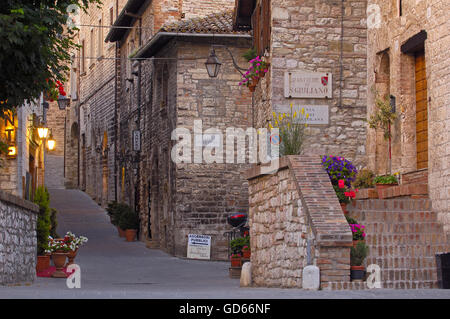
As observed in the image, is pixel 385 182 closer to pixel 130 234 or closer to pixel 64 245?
pixel 64 245

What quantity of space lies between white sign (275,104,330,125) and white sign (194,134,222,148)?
7.90 meters

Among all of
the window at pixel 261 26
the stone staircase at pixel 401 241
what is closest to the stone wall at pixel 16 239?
the stone staircase at pixel 401 241

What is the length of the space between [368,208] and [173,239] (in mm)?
12966

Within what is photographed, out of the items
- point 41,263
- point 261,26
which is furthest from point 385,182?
point 41,263

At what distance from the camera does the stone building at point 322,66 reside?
53.2ft

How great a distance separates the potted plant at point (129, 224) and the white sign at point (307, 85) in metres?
13.8

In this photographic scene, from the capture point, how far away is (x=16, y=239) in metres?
13.1

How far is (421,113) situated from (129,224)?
15.6 m

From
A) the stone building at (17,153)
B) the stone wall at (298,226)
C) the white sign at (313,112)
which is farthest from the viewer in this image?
the stone building at (17,153)

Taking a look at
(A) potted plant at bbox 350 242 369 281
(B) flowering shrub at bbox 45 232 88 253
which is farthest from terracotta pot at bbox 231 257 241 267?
(A) potted plant at bbox 350 242 369 281

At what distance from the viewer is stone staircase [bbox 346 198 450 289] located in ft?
37.7

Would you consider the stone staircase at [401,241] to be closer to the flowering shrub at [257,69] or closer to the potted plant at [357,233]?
the potted plant at [357,233]
